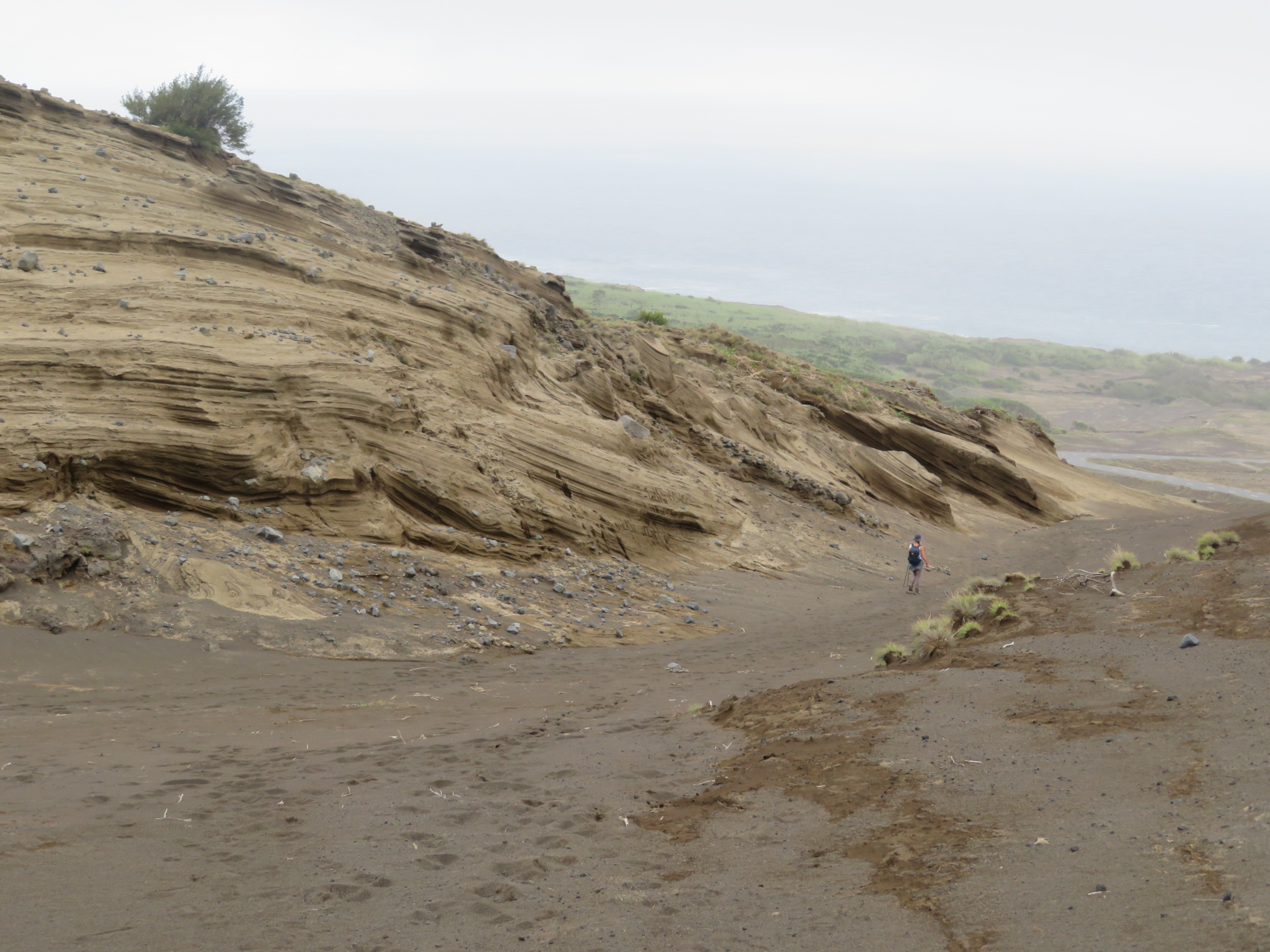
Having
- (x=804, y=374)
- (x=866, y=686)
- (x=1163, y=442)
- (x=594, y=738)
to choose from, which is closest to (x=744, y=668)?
(x=866, y=686)

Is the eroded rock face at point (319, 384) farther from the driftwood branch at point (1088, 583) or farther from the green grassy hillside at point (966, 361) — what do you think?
the green grassy hillside at point (966, 361)

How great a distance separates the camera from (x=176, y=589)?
37.0ft

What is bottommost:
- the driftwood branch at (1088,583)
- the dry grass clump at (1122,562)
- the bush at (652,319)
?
the driftwood branch at (1088,583)

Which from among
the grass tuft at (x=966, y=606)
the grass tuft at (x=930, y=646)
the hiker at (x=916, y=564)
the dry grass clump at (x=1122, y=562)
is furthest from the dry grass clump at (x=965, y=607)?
the hiker at (x=916, y=564)

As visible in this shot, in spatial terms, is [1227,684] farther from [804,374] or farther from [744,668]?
[804,374]

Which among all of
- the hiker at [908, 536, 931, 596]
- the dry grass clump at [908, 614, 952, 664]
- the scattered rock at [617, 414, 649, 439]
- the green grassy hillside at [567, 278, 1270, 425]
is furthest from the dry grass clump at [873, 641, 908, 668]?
the green grassy hillside at [567, 278, 1270, 425]

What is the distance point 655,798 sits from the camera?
740 cm

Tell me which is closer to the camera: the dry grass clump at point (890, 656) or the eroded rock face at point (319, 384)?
the dry grass clump at point (890, 656)

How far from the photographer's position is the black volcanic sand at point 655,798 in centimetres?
495

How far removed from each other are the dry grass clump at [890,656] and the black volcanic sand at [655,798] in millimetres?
682

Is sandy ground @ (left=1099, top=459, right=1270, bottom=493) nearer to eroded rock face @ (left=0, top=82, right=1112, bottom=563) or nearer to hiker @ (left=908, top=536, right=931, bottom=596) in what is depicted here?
eroded rock face @ (left=0, top=82, right=1112, bottom=563)

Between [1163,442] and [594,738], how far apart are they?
76483 mm

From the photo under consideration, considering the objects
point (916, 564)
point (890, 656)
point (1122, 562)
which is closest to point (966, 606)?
point (890, 656)

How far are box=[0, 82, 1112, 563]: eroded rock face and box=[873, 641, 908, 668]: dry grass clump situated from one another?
6.38 metres
